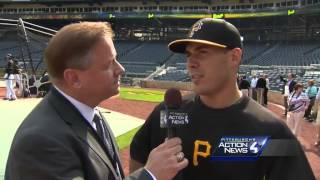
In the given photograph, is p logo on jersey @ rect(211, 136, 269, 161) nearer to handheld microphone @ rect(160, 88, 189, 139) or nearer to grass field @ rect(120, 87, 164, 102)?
handheld microphone @ rect(160, 88, 189, 139)

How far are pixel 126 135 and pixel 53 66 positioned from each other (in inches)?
422

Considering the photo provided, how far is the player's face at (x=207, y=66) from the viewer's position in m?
2.89

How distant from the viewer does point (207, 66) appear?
9.45 ft

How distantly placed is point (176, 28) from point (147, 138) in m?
53.4

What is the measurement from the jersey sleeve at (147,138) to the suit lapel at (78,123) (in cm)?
85

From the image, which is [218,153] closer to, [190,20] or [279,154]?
[279,154]

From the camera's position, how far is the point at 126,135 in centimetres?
1287

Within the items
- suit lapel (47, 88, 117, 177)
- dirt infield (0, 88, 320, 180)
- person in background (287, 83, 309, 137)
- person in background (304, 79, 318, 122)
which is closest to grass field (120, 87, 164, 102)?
dirt infield (0, 88, 320, 180)

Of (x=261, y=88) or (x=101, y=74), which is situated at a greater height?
(x=101, y=74)

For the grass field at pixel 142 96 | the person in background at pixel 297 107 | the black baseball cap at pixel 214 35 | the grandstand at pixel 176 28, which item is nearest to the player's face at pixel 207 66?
the black baseball cap at pixel 214 35

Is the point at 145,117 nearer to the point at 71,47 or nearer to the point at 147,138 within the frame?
the point at 147,138

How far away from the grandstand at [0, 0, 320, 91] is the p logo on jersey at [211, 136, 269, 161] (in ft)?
101

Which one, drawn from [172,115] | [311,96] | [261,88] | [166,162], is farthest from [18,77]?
[166,162]

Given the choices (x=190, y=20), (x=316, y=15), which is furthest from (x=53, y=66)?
(x=190, y=20)
